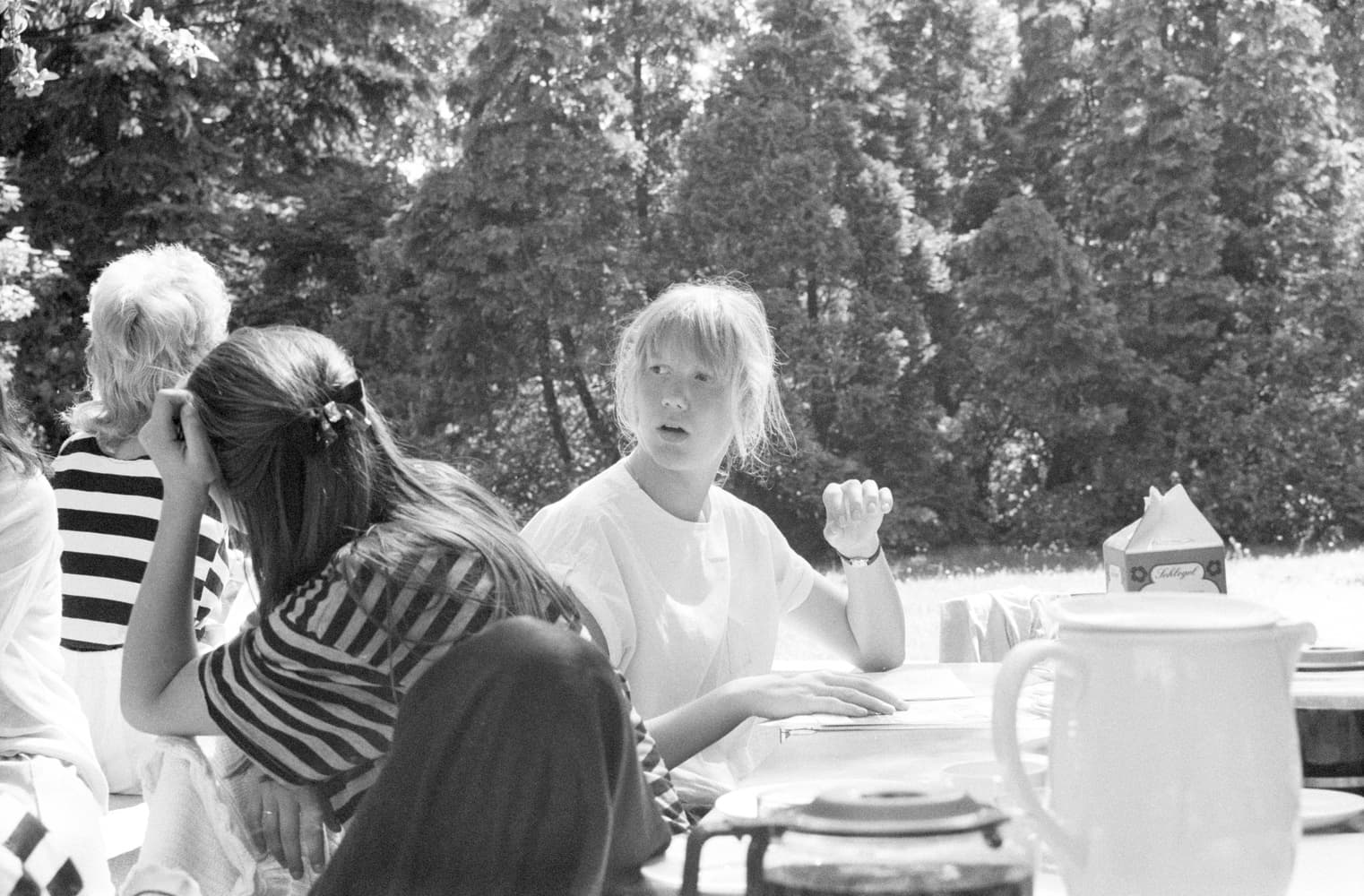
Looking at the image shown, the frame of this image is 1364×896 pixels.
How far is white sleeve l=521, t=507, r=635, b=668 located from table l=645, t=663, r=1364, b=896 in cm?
26

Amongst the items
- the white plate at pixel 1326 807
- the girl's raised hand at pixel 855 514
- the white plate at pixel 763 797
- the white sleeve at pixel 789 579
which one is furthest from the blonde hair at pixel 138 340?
the white plate at pixel 1326 807

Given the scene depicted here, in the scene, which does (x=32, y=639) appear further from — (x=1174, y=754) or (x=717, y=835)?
(x=1174, y=754)

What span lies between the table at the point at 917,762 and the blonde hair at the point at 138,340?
60.0 inches

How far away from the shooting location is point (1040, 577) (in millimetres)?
12531

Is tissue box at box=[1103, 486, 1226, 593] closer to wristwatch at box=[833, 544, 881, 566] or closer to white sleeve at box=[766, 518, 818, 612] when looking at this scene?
wristwatch at box=[833, 544, 881, 566]

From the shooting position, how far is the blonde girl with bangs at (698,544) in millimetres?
2336

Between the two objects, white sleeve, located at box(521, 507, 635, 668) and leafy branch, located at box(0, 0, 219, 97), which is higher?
leafy branch, located at box(0, 0, 219, 97)

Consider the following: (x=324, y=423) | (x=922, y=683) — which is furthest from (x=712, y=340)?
(x=324, y=423)

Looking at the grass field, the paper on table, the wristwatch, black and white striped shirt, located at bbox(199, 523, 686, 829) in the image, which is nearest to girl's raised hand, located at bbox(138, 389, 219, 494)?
black and white striped shirt, located at bbox(199, 523, 686, 829)

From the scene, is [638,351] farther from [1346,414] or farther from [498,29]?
[1346,414]

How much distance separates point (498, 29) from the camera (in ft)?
47.1

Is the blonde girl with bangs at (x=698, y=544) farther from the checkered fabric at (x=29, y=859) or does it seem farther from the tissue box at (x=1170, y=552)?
the checkered fabric at (x=29, y=859)

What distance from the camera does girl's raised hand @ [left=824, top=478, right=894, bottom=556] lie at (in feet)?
7.98

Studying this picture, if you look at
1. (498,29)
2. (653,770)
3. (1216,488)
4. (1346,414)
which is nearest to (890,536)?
(1216,488)
